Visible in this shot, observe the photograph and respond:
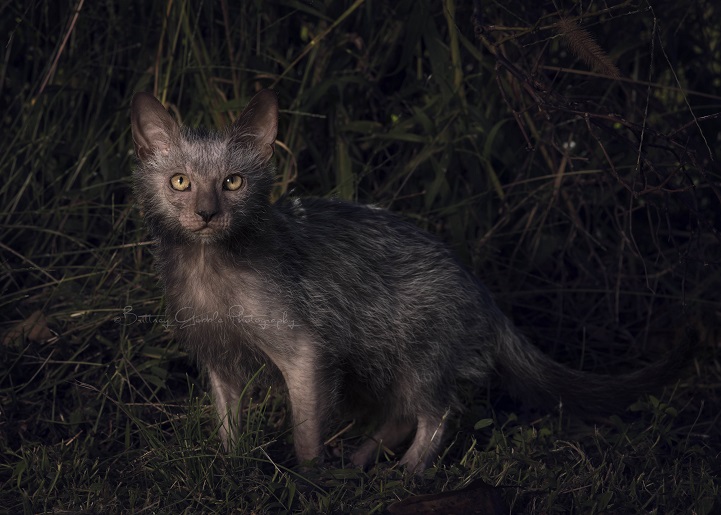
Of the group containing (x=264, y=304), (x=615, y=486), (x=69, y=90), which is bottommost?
(x=615, y=486)

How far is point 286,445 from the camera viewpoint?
4.16 metres

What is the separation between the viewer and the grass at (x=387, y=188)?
417 cm

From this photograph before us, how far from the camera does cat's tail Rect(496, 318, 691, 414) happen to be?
4.25 m

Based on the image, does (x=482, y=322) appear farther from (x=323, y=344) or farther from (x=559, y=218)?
(x=559, y=218)

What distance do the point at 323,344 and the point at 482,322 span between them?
2.69 feet

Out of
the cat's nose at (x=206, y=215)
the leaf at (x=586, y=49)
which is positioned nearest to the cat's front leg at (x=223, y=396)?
the cat's nose at (x=206, y=215)

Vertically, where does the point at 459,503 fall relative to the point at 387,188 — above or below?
below

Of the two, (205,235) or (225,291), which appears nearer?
(205,235)

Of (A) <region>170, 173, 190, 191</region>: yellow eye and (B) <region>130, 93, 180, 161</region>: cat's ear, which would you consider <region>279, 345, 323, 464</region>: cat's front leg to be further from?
(B) <region>130, 93, 180, 161</region>: cat's ear

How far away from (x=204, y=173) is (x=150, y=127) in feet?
1.23

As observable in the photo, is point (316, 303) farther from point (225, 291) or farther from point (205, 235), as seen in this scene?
point (205, 235)

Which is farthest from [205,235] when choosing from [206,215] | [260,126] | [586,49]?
[586,49]

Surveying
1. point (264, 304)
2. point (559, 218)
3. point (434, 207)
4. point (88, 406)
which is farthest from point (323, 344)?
point (559, 218)

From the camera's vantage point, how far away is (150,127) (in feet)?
12.4
